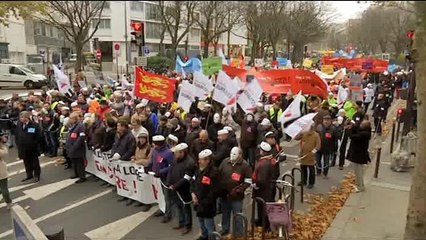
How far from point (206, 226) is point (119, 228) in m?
1.69

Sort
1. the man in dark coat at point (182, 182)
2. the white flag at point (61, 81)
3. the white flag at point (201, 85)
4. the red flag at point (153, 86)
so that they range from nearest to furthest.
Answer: the man in dark coat at point (182, 182), the red flag at point (153, 86), the white flag at point (201, 85), the white flag at point (61, 81)

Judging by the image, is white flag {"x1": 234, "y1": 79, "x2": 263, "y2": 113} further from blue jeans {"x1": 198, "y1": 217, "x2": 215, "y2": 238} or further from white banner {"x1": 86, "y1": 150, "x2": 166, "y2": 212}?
blue jeans {"x1": 198, "y1": 217, "x2": 215, "y2": 238}

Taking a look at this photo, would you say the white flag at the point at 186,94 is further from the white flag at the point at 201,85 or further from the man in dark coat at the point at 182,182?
the man in dark coat at the point at 182,182

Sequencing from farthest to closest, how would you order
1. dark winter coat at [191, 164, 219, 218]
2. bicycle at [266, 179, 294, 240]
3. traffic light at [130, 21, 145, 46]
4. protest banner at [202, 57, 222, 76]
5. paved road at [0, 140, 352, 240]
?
1. traffic light at [130, 21, 145, 46]
2. protest banner at [202, 57, 222, 76]
3. paved road at [0, 140, 352, 240]
4. dark winter coat at [191, 164, 219, 218]
5. bicycle at [266, 179, 294, 240]

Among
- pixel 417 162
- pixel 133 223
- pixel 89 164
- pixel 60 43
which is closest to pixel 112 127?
pixel 89 164

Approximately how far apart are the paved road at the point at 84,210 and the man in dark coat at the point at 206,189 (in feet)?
2.49

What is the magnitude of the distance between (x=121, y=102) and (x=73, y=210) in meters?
5.72

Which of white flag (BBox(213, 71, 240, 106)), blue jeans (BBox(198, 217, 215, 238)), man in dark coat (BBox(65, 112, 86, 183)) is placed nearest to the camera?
blue jeans (BBox(198, 217, 215, 238))

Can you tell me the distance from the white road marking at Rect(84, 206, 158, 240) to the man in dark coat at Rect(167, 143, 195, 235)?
81 cm

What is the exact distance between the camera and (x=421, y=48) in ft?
18.3

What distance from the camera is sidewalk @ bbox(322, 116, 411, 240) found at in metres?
6.92

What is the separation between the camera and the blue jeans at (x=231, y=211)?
6582 millimetres

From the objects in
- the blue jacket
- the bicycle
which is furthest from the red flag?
the bicycle

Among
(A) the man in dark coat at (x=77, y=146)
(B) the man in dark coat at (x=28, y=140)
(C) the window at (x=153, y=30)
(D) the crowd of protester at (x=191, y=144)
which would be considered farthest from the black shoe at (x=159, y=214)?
(C) the window at (x=153, y=30)
